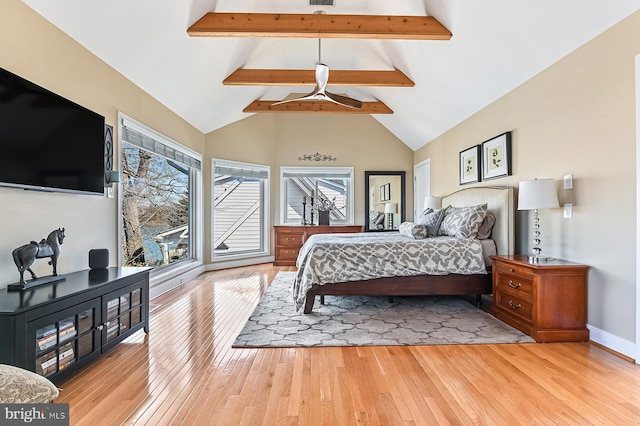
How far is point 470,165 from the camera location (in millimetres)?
4832

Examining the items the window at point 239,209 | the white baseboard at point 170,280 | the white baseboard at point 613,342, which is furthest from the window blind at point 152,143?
the white baseboard at point 613,342

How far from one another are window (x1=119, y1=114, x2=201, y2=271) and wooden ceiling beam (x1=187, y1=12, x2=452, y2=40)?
54.0 inches

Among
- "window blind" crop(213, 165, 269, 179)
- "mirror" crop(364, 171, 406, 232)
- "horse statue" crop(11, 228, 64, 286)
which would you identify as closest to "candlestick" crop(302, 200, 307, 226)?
"window blind" crop(213, 165, 269, 179)

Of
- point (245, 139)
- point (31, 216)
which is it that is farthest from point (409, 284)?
point (245, 139)

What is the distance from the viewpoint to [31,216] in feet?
7.94

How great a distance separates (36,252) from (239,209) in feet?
15.3

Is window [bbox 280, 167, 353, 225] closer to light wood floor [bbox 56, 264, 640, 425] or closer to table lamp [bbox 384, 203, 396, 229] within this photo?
table lamp [bbox 384, 203, 396, 229]

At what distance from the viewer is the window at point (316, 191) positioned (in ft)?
24.1

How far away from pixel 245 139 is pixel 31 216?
468 centimetres

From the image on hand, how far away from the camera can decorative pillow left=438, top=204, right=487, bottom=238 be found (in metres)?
3.80

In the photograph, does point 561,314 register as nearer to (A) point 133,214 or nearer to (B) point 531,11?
(B) point 531,11

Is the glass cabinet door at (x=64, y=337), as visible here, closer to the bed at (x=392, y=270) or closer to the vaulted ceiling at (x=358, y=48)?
the bed at (x=392, y=270)

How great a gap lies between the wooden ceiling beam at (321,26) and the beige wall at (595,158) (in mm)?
1220

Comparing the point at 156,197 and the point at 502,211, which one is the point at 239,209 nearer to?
the point at 156,197
